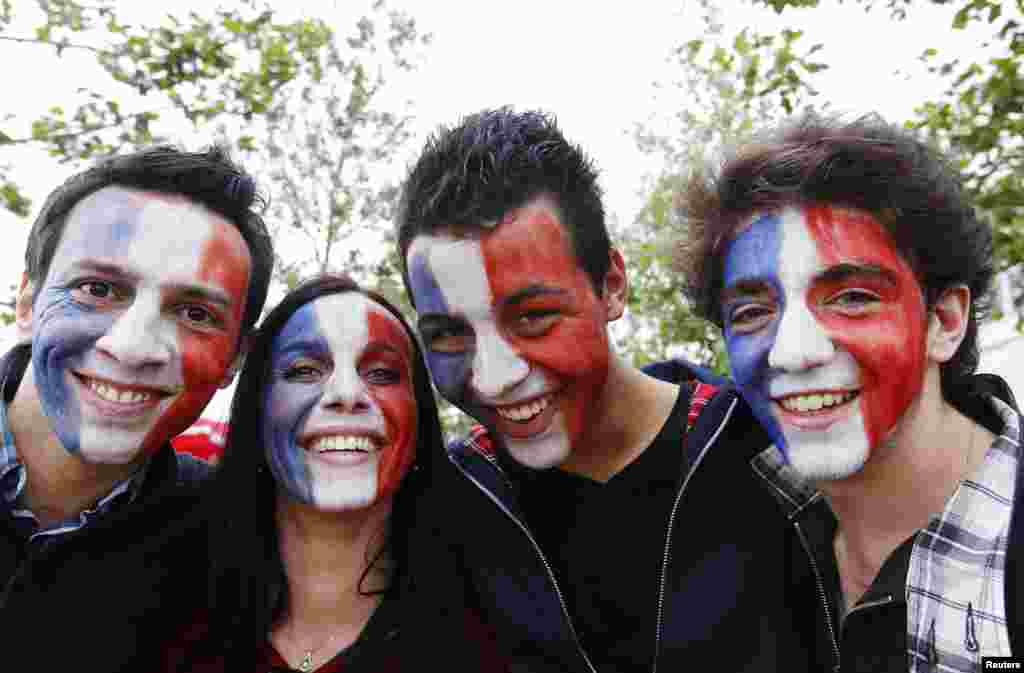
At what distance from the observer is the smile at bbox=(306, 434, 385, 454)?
8.38 feet

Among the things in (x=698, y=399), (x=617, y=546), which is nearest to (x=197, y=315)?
(x=617, y=546)

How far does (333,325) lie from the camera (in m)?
2.68

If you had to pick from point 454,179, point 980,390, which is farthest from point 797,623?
point 454,179

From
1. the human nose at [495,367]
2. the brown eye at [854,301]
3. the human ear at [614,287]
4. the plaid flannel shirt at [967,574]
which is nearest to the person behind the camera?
the plaid flannel shirt at [967,574]

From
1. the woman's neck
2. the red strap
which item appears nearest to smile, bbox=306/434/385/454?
the woman's neck

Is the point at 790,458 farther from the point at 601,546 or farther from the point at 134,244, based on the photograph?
the point at 134,244

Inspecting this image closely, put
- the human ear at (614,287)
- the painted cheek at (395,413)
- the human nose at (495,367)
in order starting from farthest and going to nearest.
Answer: the human ear at (614,287) < the painted cheek at (395,413) < the human nose at (495,367)

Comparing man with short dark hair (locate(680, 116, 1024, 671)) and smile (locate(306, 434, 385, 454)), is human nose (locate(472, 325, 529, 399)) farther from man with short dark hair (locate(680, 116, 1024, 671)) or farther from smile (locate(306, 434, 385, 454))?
man with short dark hair (locate(680, 116, 1024, 671))

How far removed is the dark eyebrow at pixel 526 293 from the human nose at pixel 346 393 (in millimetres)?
575

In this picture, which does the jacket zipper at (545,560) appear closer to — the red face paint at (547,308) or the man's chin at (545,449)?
the man's chin at (545,449)

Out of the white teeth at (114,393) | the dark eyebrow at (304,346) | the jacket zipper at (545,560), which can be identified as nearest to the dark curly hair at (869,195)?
the jacket zipper at (545,560)

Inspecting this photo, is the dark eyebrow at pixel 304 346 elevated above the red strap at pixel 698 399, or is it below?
above

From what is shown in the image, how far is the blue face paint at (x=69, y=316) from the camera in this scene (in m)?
2.41

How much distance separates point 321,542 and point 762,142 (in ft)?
6.53
